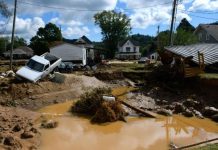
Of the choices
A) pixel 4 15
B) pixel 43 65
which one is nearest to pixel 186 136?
pixel 4 15

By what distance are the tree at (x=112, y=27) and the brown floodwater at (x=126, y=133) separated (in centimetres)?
7121

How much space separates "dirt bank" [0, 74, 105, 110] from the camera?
87.4 feet

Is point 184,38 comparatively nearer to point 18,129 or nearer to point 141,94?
point 141,94

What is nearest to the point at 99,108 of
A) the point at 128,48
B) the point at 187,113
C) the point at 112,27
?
the point at 187,113

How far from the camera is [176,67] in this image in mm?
32406

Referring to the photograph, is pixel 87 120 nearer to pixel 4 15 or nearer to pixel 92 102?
pixel 92 102

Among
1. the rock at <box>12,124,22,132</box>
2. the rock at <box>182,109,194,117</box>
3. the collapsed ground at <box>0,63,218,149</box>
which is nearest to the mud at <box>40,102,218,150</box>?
the rock at <box>182,109,194,117</box>

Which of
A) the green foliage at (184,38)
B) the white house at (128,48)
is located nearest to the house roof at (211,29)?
the green foliage at (184,38)

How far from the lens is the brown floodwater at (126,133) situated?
60.8 feet

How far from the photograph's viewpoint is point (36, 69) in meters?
31.1

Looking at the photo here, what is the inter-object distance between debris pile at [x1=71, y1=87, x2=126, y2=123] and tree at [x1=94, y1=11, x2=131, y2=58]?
228 feet

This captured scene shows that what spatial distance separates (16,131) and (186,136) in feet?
28.5

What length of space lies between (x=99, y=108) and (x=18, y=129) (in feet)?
18.3

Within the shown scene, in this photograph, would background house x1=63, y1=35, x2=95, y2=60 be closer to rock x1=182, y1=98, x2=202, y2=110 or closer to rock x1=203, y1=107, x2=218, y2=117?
rock x1=182, y1=98, x2=202, y2=110
